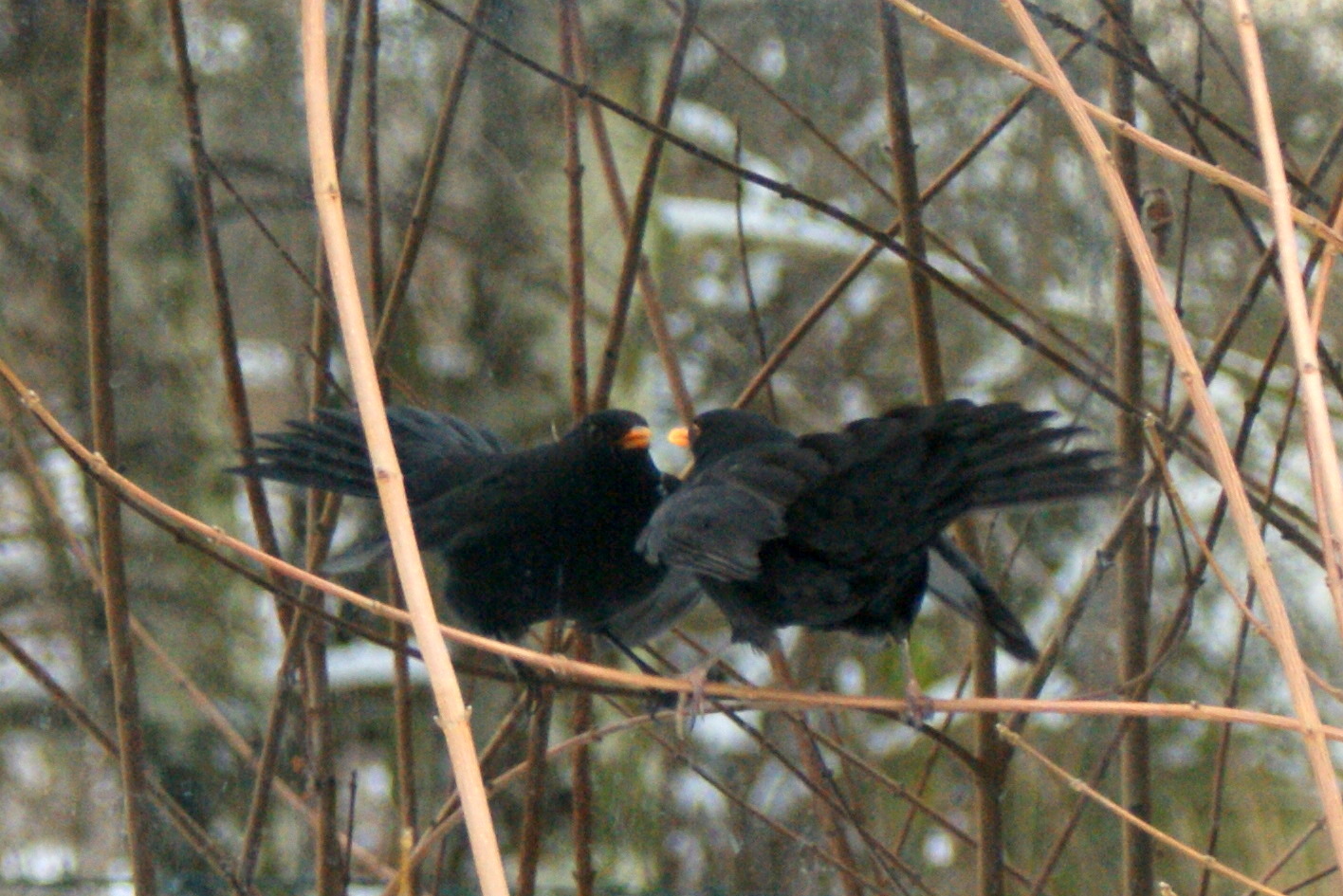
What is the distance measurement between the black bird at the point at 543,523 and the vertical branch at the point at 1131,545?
59 cm

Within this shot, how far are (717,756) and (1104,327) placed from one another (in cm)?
102

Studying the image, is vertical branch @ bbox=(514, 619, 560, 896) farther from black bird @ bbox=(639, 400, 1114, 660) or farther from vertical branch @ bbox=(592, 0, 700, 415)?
vertical branch @ bbox=(592, 0, 700, 415)

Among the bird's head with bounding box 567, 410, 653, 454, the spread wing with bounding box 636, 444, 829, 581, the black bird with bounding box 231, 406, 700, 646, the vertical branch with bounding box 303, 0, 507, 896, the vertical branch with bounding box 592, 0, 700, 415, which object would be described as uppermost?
the vertical branch with bounding box 592, 0, 700, 415

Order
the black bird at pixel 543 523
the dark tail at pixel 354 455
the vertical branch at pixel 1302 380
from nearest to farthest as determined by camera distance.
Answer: the vertical branch at pixel 1302 380, the dark tail at pixel 354 455, the black bird at pixel 543 523

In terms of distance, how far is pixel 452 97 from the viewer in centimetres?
169

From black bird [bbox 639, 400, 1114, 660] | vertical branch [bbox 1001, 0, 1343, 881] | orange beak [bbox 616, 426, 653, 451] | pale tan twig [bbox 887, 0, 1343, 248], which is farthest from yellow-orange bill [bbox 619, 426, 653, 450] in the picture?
vertical branch [bbox 1001, 0, 1343, 881]

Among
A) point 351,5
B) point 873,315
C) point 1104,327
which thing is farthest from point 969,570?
point 873,315

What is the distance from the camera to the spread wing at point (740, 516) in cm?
140

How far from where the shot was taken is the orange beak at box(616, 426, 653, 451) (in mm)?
1946

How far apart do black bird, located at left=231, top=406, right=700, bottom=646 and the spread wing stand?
40cm

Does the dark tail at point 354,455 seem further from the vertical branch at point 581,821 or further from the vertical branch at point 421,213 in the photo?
the vertical branch at point 581,821

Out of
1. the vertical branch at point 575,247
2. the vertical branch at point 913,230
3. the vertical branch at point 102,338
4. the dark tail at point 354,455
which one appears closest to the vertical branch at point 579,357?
the vertical branch at point 575,247

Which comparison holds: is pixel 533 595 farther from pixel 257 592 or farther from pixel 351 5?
pixel 257 592

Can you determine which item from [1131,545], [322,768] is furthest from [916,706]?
[322,768]
